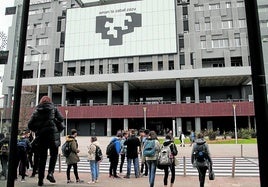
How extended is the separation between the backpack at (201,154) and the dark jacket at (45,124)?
419 cm

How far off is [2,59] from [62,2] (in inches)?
2136

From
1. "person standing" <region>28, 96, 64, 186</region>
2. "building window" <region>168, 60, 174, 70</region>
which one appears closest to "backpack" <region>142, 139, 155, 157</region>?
"person standing" <region>28, 96, 64, 186</region>

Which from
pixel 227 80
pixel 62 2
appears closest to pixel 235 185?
pixel 227 80

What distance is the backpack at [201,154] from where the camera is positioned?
7.57 meters

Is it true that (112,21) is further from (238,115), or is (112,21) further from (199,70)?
(238,115)

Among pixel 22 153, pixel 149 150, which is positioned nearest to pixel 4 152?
pixel 149 150

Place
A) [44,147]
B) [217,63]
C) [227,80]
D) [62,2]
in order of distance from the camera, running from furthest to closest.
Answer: [62,2] → [217,63] → [227,80] → [44,147]

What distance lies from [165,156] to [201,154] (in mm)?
1014

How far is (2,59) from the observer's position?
392 centimetres

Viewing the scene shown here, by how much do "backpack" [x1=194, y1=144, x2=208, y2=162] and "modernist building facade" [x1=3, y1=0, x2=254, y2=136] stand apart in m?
35.0

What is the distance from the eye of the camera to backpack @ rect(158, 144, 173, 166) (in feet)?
25.3

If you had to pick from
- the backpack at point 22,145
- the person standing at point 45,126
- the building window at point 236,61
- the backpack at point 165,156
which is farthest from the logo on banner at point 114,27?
the person standing at point 45,126

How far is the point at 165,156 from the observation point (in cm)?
773

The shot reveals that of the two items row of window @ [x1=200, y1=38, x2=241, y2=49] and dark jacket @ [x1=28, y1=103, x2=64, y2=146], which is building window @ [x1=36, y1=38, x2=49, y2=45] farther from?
dark jacket @ [x1=28, y1=103, x2=64, y2=146]
